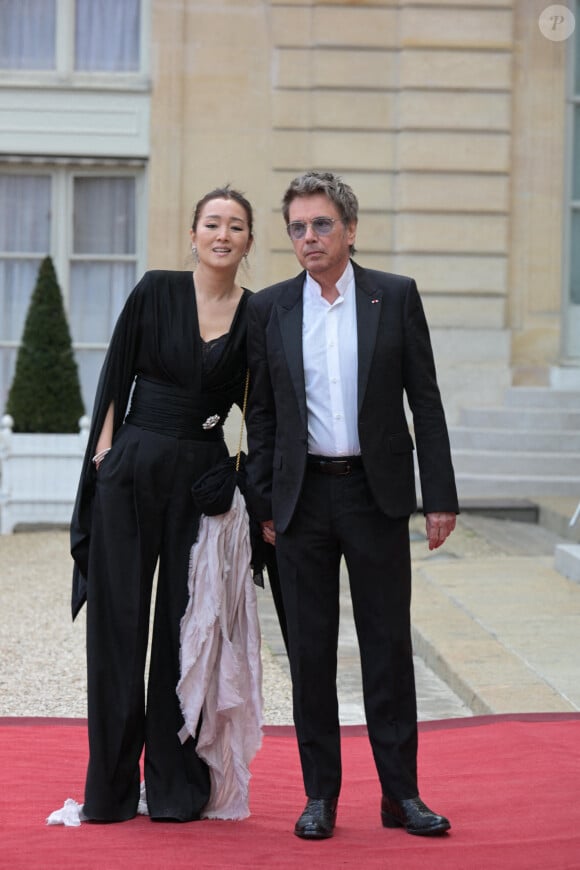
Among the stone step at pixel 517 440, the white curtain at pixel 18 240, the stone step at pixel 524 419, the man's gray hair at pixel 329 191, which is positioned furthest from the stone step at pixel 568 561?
the white curtain at pixel 18 240

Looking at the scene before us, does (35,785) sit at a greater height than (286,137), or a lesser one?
lesser

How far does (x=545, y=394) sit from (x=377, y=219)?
87.7 inches

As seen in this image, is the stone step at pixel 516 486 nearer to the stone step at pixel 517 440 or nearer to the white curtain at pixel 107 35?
the stone step at pixel 517 440

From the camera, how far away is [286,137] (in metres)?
14.4

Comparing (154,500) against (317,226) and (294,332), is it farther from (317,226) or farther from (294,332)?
(317,226)

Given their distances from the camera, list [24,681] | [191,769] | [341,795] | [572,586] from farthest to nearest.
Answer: [572,586]
[24,681]
[341,795]
[191,769]

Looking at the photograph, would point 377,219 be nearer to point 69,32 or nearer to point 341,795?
point 69,32

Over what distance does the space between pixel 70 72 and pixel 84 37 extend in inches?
14.6

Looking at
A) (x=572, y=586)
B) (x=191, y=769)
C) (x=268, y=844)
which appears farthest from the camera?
(x=572, y=586)

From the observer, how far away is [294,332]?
14.3ft

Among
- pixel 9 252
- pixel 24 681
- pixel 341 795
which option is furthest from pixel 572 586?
pixel 9 252

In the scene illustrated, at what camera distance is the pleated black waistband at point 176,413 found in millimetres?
4621

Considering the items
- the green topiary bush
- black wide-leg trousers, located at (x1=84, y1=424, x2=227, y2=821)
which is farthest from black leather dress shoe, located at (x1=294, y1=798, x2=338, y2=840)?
the green topiary bush

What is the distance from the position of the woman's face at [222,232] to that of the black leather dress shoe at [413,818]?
1622 millimetres
